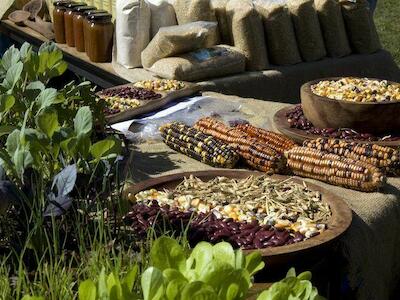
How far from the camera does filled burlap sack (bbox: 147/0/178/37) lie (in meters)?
4.33

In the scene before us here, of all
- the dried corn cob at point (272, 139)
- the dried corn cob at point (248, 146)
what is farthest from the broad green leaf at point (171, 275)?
the dried corn cob at point (272, 139)

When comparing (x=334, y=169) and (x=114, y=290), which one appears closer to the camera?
(x=114, y=290)

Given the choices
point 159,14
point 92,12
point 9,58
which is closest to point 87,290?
point 9,58

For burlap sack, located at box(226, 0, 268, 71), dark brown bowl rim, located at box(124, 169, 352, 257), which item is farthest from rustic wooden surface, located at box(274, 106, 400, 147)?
burlap sack, located at box(226, 0, 268, 71)

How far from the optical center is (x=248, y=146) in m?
2.42

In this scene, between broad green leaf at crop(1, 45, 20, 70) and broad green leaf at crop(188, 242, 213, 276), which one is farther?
broad green leaf at crop(1, 45, 20, 70)

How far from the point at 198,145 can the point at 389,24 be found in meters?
6.38

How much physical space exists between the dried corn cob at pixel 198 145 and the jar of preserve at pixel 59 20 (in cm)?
241

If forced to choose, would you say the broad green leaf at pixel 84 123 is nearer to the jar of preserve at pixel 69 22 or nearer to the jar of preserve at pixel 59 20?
the jar of preserve at pixel 69 22

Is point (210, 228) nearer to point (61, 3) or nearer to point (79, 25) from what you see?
point (79, 25)

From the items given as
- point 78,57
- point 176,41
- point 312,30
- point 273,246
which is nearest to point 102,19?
point 78,57

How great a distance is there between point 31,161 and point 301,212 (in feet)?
2.51

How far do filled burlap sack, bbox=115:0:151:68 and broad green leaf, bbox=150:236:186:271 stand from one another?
130 inches

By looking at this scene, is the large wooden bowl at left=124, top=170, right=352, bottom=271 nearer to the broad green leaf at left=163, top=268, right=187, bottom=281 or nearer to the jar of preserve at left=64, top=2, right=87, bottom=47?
the broad green leaf at left=163, top=268, right=187, bottom=281
